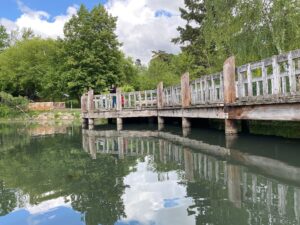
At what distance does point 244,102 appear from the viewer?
994 cm

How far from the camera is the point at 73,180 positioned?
6.92 metres

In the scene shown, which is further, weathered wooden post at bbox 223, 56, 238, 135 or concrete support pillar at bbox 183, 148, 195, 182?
weathered wooden post at bbox 223, 56, 238, 135

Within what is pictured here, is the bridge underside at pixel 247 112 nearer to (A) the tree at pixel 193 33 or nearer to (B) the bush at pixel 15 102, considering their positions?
(A) the tree at pixel 193 33

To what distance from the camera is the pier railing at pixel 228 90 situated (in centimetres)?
827

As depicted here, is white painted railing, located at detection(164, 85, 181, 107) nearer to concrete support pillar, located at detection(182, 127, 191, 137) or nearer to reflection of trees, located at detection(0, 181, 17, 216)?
concrete support pillar, located at detection(182, 127, 191, 137)

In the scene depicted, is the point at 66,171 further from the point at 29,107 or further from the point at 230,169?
the point at 29,107

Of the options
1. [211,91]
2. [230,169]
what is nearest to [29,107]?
[211,91]

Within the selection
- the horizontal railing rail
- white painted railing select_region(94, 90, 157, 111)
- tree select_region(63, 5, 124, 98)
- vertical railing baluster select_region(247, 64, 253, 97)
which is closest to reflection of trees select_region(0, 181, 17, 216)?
vertical railing baluster select_region(247, 64, 253, 97)

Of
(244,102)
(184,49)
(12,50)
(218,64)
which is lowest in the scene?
(244,102)

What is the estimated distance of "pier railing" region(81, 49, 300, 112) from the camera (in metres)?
8.27

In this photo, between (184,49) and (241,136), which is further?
(184,49)

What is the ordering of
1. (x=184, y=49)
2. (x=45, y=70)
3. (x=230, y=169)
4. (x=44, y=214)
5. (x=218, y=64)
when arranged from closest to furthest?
(x=44, y=214), (x=230, y=169), (x=218, y=64), (x=184, y=49), (x=45, y=70)

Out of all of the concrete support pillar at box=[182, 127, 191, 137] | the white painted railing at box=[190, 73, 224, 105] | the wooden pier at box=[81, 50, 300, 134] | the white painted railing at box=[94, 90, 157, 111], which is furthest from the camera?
the white painted railing at box=[94, 90, 157, 111]

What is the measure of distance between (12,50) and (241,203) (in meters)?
53.3
